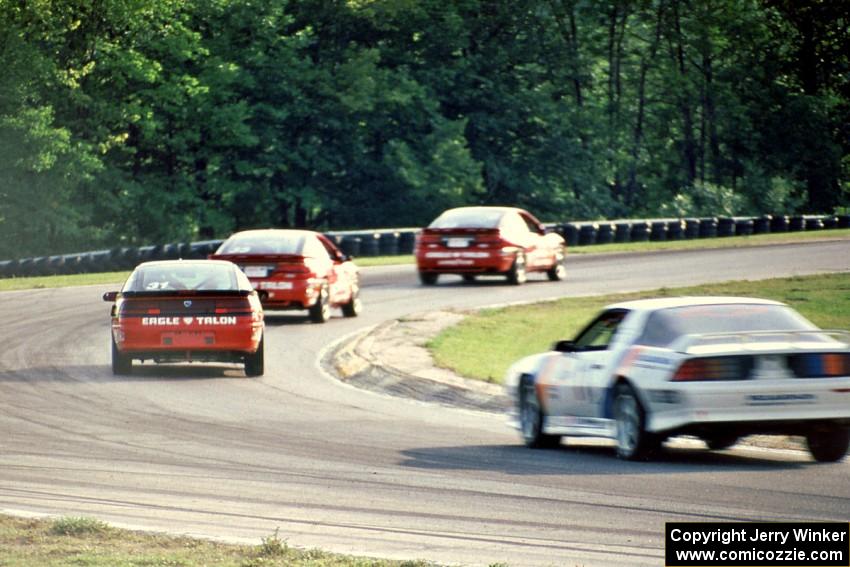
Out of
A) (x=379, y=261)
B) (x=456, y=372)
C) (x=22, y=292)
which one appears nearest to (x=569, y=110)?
(x=379, y=261)

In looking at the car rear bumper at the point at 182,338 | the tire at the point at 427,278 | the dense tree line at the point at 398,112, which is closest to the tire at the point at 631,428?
the car rear bumper at the point at 182,338

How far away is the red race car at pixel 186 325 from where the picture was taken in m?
21.3

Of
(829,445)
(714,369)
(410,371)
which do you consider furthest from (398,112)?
(714,369)

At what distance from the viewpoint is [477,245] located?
1371 inches

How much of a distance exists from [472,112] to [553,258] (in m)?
34.7

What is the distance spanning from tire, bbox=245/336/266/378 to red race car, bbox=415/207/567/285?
43.6ft

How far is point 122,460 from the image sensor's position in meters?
13.8

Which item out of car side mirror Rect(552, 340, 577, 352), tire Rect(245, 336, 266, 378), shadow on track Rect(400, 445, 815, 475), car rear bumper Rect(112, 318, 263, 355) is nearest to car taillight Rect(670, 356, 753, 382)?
shadow on track Rect(400, 445, 815, 475)

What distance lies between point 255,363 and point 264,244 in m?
6.13

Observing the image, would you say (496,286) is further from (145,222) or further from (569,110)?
(569,110)

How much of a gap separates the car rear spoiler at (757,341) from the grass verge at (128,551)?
4.42 meters

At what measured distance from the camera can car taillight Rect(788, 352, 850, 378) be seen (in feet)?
43.1

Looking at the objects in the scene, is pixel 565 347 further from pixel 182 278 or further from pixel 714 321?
pixel 182 278

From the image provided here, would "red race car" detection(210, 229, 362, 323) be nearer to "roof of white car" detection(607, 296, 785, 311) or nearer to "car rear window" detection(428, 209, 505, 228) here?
"car rear window" detection(428, 209, 505, 228)
